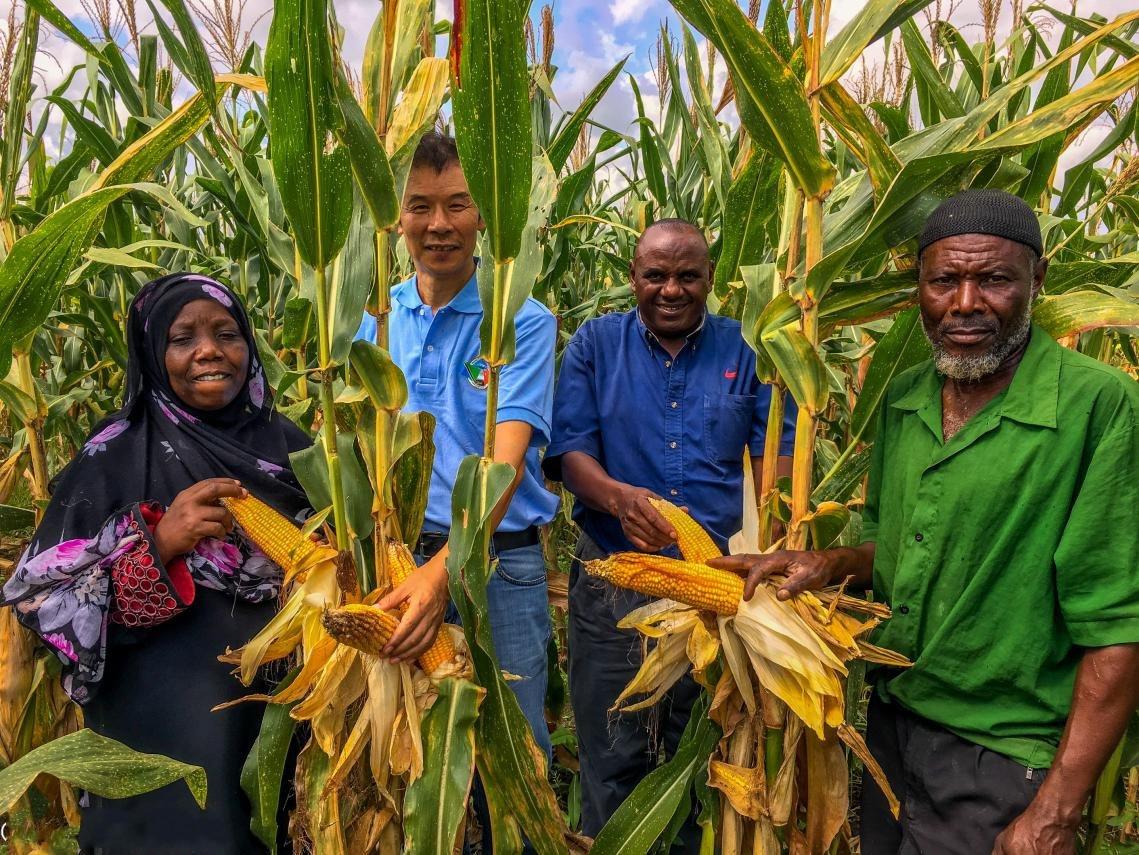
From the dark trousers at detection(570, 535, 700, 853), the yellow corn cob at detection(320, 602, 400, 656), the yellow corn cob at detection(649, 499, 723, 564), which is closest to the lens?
the yellow corn cob at detection(320, 602, 400, 656)

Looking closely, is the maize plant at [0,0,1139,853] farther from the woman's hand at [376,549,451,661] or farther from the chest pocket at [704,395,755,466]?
the chest pocket at [704,395,755,466]

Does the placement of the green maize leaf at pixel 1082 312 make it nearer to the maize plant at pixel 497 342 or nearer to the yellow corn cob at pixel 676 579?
the maize plant at pixel 497 342

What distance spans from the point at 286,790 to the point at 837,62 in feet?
7.45

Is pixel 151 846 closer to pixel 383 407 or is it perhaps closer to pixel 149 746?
pixel 149 746

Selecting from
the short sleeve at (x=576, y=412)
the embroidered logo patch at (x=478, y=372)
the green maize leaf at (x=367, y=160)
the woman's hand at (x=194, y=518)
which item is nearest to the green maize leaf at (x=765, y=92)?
the green maize leaf at (x=367, y=160)

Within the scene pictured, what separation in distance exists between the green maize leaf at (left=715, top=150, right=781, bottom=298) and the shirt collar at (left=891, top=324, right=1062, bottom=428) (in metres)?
0.83

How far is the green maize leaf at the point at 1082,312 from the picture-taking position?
183 cm

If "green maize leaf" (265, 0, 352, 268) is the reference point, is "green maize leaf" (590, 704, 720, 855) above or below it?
below

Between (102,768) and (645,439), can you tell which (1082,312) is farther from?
(102,768)

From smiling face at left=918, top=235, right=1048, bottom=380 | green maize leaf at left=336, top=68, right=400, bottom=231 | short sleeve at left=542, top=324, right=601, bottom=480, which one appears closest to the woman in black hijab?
green maize leaf at left=336, top=68, right=400, bottom=231

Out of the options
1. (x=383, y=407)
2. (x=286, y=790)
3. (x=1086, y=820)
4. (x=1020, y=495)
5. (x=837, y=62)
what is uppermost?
(x=837, y=62)

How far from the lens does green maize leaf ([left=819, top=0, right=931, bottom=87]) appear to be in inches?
70.9

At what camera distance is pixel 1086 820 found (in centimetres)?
240

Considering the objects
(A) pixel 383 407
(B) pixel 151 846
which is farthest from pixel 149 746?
(A) pixel 383 407
